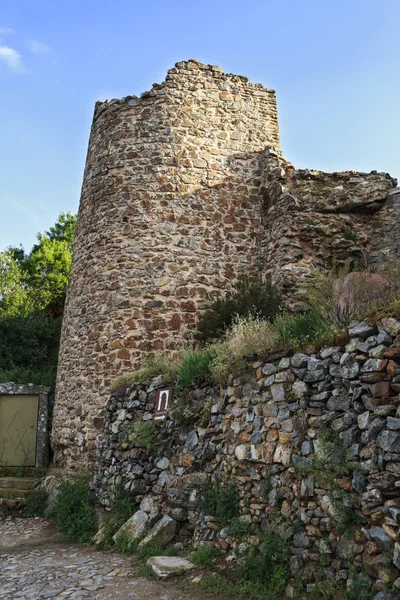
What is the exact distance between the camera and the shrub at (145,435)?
8.16m

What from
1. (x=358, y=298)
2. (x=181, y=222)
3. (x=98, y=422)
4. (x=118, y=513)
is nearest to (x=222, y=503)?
(x=118, y=513)

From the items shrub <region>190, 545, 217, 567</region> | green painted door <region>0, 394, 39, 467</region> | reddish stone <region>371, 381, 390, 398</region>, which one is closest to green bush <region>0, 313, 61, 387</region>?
green painted door <region>0, 394, 39, 467</region>

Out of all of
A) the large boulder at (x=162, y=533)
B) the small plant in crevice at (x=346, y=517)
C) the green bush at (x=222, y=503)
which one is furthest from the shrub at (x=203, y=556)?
the small plant in crevice at (x=346, y=517)

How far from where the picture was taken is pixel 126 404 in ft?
29.6

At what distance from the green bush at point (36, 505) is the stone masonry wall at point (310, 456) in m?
3.80

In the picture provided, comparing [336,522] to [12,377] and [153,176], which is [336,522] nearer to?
[153,176]

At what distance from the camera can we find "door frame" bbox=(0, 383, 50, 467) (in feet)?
41.9

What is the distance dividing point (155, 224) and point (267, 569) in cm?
755

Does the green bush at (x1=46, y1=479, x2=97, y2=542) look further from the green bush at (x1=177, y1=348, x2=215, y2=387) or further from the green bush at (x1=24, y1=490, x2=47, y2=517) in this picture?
the green bush at (x1=177, y1=348, x2=215, y2=387)

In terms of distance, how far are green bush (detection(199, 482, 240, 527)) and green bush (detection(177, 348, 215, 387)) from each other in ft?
4.72

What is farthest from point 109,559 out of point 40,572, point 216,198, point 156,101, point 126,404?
point 156,101

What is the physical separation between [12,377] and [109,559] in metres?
7.88

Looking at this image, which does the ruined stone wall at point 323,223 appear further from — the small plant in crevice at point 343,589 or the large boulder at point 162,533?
the small plant in crevice at point 343,589

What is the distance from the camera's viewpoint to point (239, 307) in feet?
33.9
